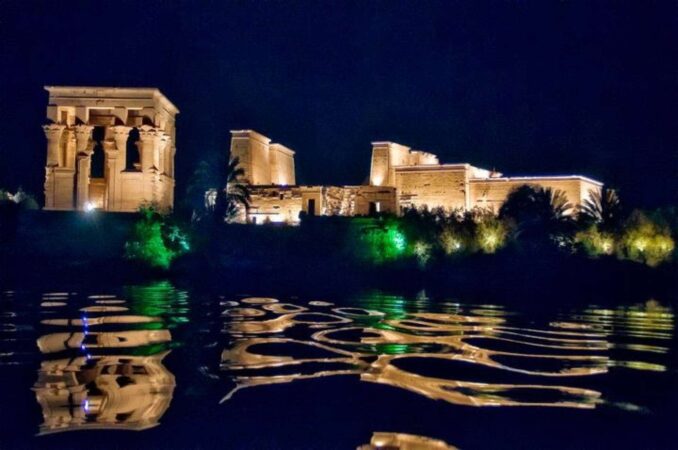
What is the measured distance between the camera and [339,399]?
8703mm

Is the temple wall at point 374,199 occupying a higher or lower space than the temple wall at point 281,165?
lower

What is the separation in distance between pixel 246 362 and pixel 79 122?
4009 centimetres

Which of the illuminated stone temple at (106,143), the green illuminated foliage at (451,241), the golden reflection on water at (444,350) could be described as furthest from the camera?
the illuminated stone temple at (106,143)

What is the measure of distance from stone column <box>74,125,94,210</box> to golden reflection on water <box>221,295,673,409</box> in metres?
30.0

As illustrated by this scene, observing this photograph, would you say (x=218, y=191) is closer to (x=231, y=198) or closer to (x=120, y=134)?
(x=231, y=198)

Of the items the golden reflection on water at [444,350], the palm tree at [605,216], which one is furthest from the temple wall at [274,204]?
the golden reflection on water at [444,350]

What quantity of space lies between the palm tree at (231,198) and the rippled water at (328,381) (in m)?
25.2

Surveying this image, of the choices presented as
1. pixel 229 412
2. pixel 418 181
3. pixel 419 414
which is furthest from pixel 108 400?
pixel 418 181

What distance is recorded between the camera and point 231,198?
147 feet

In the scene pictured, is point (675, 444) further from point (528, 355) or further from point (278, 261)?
point (278, 261)

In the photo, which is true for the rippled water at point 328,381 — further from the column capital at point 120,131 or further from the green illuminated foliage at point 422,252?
the column capital at point 120,131

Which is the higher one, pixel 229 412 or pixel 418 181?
pixel 418 181

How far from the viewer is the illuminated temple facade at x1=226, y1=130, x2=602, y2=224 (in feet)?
163

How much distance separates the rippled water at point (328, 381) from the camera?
7281mm
